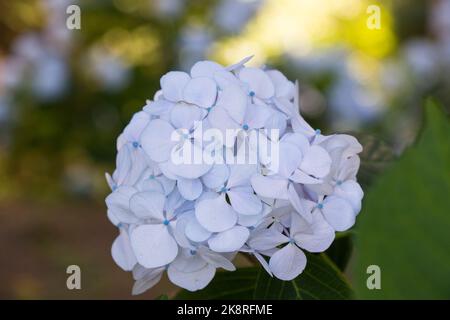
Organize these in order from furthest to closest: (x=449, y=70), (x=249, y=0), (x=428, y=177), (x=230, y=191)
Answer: (x=449, y=70)
(x=249, y=0)
(x=230, y=191)
(x=428, y=177)

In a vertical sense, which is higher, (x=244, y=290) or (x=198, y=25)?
(x=198, y=25)

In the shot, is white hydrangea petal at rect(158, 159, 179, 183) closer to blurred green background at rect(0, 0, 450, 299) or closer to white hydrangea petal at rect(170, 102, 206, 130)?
white hydrangea petal at rect(170, 102, 206, 130)

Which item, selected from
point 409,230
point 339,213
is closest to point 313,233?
point 339,213

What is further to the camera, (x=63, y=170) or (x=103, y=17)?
(x=63, y=170)

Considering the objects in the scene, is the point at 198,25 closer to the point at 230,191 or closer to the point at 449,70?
the point at 449,70

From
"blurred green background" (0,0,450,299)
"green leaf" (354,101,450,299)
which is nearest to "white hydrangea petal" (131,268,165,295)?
"green leaf" (354,101,450,299)

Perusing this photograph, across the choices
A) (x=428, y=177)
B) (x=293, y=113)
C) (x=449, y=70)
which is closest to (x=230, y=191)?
(x=293, y=113)

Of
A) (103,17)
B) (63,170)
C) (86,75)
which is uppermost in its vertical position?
(103,17)
